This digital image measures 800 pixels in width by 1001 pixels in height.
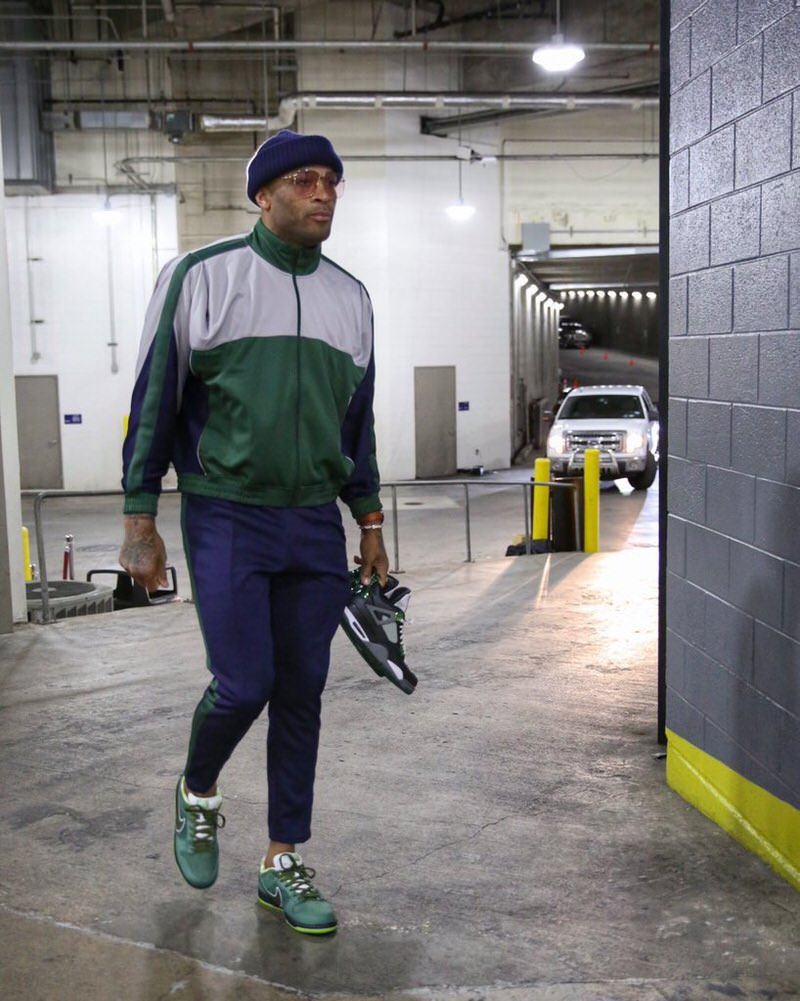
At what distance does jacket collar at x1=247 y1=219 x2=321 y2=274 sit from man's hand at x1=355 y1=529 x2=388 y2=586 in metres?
0.81

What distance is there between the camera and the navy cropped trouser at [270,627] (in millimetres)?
3062

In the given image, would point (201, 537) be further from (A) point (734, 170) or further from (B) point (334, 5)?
(B) point (334, 5)

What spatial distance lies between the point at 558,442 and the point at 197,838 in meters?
17.0

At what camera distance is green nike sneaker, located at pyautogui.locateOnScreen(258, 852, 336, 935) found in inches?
123

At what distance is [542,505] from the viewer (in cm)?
1262

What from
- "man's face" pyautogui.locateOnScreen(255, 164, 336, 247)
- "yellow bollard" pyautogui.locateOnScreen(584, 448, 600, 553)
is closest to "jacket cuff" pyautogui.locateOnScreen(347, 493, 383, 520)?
"man's face" pyautogui.locateOnScreen(255, 164, 336, 247)

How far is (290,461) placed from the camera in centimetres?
308

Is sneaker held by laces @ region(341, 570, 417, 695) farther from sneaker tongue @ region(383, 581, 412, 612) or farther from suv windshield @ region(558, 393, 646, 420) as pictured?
suv windshield @ region(558, 393, 646, 420)

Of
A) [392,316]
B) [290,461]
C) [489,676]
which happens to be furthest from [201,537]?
[392,316]

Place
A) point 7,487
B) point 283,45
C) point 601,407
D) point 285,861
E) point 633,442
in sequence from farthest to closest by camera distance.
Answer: point 601,407 → point 633,442 → point 283,45 → point 7,487 → point 285,861

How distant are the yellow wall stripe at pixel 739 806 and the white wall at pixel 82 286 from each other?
2012 cm

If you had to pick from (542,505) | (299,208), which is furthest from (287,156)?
(542,505)

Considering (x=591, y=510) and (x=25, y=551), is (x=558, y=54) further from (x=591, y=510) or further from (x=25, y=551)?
(x=25, y=551)

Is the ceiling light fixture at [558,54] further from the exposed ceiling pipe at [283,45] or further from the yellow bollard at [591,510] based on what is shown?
the yellow bollard at [591,510]
